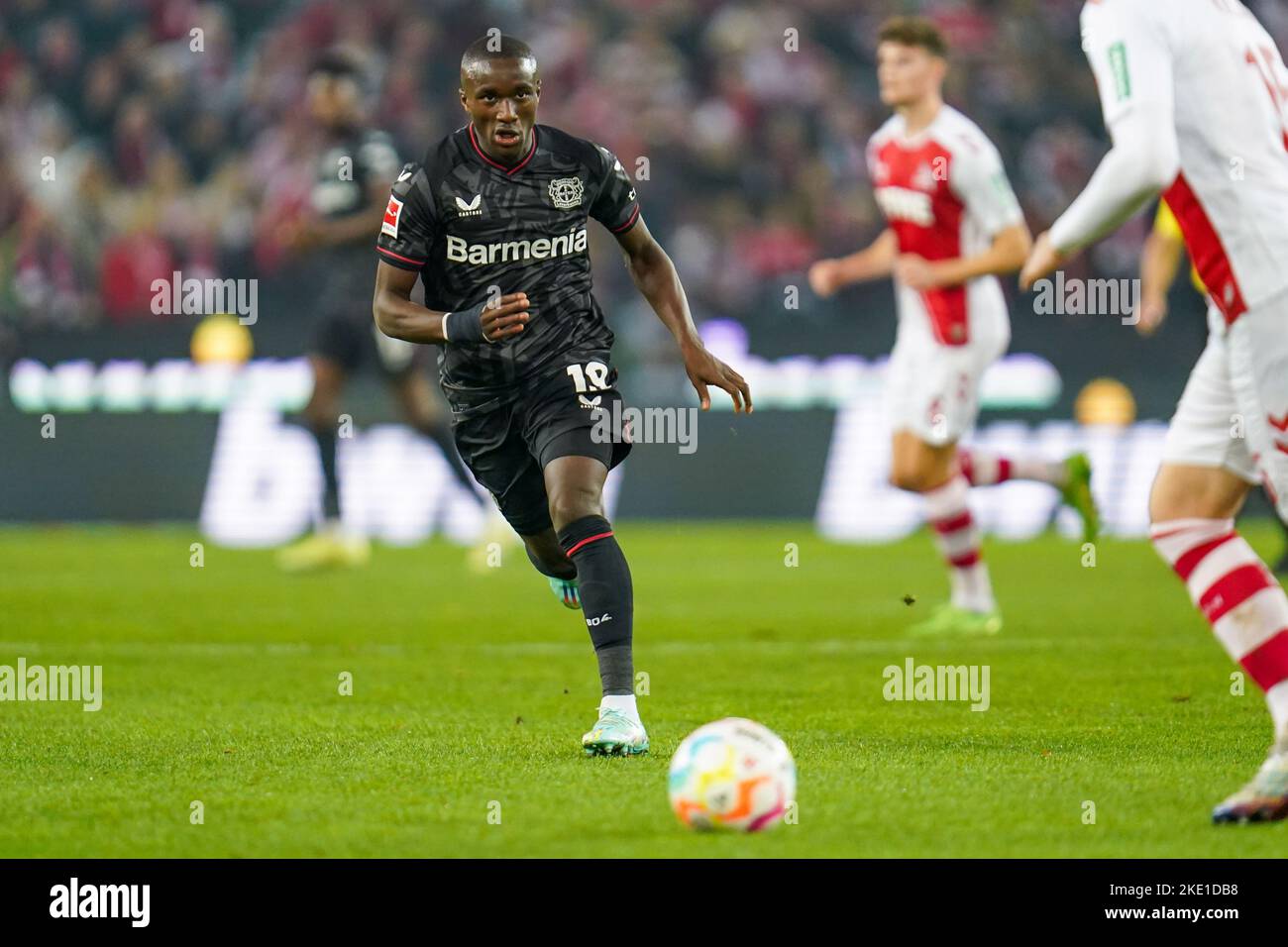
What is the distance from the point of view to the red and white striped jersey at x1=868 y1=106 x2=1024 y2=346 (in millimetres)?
8945

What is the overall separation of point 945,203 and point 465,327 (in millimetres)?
4144

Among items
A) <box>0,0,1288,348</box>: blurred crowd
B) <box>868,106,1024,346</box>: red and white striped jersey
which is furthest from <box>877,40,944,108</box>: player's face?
<box>0,0,1288,348</box>: blurred crowd

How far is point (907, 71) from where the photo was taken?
910 centimetres

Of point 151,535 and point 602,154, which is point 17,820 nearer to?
point 602,154

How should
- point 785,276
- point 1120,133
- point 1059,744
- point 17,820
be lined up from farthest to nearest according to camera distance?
point 785,276 < point 1059,744 < point 17,820 < point 1120,133

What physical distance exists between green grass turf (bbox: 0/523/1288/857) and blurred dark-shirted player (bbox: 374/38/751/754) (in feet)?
2.05

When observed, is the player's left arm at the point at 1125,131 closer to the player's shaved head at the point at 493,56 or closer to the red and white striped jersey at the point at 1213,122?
the red and white striped jersey at the point at 1213,122

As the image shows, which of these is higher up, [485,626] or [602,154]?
[602,154]

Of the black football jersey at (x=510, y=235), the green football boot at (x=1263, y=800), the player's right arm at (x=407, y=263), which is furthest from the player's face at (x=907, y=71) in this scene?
the green football boot at (x=1263, y=800)

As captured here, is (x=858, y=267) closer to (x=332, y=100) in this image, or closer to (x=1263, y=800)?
(x=332, y=100)

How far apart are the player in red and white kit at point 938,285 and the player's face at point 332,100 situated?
3.82 metres

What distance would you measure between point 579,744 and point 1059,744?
142cm
